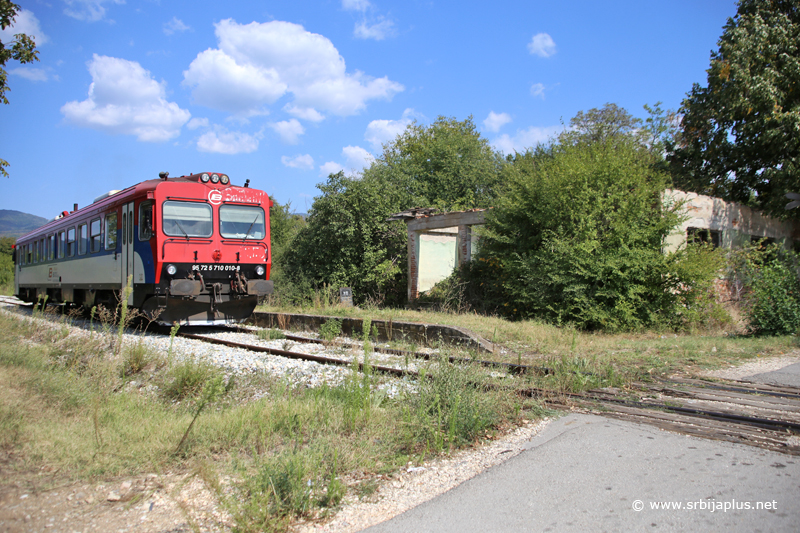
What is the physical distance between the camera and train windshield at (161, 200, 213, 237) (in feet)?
36.0

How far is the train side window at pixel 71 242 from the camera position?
15188 mm

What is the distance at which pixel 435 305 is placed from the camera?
16.6m

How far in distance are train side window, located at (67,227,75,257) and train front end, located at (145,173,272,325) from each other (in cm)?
567

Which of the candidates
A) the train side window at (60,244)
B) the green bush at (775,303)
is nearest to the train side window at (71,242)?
the train side window at (60,244)

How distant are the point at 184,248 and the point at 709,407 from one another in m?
10.1

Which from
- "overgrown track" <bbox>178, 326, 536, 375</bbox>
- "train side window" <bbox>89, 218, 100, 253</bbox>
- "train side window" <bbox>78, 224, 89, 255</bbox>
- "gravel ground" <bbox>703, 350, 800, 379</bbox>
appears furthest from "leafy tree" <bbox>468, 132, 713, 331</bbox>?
"train side window" <bbox>78, 224, 89, 255</bbox>

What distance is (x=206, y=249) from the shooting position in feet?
37.7

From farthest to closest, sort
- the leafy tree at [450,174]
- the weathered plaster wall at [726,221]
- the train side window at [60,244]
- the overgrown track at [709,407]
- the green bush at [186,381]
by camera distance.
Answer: the leafy tree at [450,174]
the train side window at [60,244]
the weathered plaster wall at [726,221]
the green bush at [186,381]
the overgrown track at [709,407]

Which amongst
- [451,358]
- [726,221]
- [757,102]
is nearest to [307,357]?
[451,358]

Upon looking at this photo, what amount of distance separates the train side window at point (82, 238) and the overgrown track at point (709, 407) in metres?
13.5

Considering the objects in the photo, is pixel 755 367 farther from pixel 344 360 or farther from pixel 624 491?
pixel 344 360

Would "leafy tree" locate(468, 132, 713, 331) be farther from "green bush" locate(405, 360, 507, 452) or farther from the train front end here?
"green bush" locate(405, 360, 507, 452)

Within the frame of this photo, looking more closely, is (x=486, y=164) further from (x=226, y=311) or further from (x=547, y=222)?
(x=226, y=311)

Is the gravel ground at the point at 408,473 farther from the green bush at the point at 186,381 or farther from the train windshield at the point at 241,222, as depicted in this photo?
the train windshield at the point at 241,222
